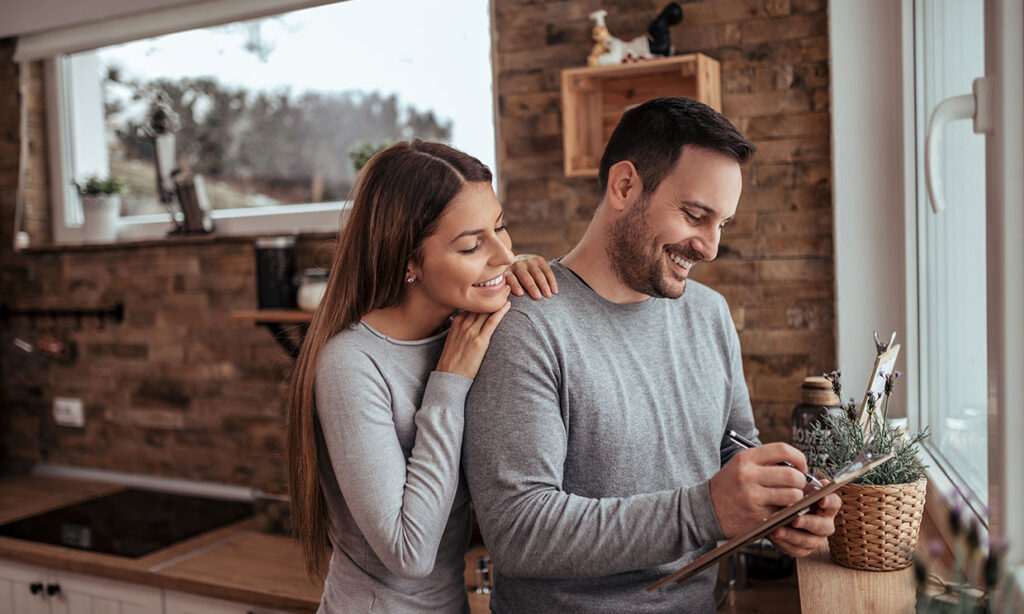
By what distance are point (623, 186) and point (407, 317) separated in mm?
432

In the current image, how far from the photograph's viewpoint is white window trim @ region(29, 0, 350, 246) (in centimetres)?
285

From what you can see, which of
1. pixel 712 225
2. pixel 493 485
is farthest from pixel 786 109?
pixel 493 485

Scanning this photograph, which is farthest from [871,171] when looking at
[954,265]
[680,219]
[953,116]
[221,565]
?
[221,565]

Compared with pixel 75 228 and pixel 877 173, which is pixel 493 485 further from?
pixel 75 228

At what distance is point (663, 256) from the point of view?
1.43m

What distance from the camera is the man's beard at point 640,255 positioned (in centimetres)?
144

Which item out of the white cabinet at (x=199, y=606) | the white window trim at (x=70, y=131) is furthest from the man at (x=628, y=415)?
the white window trim at (x=70, y=131)

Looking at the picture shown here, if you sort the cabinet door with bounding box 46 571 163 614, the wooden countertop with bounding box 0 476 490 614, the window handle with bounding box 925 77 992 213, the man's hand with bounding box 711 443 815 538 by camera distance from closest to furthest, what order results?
the window handle with bounding box 925 77 992 213
the man's hand with bounding box 711 443 815 538
the wooden countertop with bounding box 0 476 490 614
the cabinet door with bounding box 46 571 163 614

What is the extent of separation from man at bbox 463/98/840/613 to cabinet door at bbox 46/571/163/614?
1.40 metres

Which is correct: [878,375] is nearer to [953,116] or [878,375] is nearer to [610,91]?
[953,116]

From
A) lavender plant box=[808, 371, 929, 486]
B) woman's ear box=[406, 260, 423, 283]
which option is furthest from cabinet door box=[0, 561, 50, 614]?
lavender plant box=[808, 371, 929, 486]

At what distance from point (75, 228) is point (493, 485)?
2715 mm

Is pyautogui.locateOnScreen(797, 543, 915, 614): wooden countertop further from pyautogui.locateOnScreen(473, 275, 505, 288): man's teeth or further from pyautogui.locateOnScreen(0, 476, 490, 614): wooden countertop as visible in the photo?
pyautogui.locateOnScreen(0, 476, 490, 614): wooden countertop

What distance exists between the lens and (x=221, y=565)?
2.44 m
